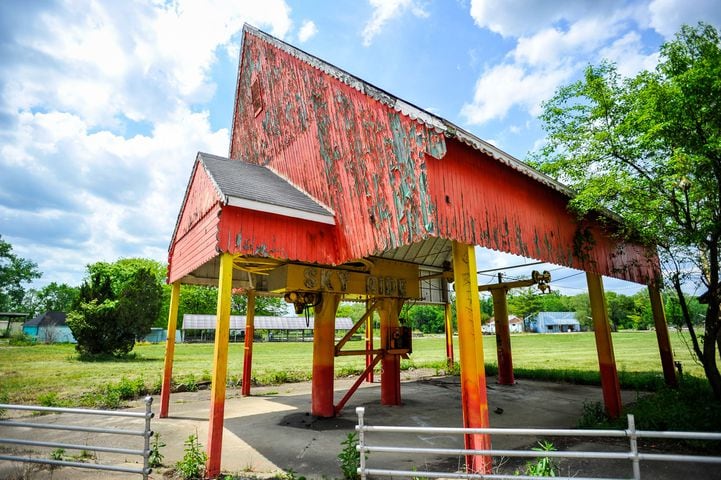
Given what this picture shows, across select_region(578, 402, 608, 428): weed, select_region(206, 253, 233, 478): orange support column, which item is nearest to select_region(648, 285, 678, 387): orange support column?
select_region(578, 402, 608, 428): weed

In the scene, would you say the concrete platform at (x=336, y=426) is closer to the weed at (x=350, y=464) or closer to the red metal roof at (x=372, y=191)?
the weed at (x=350, y=464)

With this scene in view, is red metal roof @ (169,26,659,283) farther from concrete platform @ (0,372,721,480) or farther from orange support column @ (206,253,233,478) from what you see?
concrete platform @ (0,372,721,480)

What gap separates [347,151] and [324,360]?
526 centimetres

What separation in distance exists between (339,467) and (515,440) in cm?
384

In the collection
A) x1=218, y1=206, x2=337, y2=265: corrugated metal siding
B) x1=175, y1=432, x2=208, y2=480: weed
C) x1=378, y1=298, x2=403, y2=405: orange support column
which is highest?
x1=218, y1=206, x2=337, y2=265: corrugated metal siding

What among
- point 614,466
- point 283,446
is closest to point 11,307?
point 283,446

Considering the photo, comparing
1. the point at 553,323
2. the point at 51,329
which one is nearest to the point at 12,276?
the point at 51,329

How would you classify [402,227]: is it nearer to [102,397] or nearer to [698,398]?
[698,398]

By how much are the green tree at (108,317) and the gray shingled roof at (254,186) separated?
2186 centimetres

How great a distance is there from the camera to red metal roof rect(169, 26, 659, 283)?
5934mm

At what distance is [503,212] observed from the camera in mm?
7059

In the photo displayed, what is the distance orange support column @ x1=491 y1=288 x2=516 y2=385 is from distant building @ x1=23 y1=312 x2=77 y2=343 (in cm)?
4777

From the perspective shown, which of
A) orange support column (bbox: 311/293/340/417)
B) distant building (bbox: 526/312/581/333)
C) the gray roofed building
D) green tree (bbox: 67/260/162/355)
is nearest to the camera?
the gray roofed building

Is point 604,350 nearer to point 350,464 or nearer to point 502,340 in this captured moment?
point 502,340
